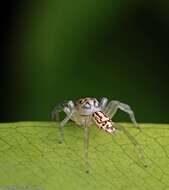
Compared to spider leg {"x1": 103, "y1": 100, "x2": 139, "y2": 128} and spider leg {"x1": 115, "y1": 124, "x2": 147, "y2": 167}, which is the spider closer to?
spider leg {"x1": 103, "y1": 100, "x2": 139, "y2": 128}

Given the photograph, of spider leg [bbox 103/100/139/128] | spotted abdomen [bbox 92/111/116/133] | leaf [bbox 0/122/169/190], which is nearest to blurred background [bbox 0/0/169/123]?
spider leg [bbox 103/100/139/128]

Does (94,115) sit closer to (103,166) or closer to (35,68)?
(35,68)

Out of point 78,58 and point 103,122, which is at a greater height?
point 78,58

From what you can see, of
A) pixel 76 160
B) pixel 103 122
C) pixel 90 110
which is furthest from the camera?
pixel 90 110

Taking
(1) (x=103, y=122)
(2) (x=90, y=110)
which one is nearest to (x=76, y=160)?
(1) (x=103, y=122)

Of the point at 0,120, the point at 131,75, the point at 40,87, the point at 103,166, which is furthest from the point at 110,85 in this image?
the point at 103,166

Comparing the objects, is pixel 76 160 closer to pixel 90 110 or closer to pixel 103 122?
pixel 103 122
